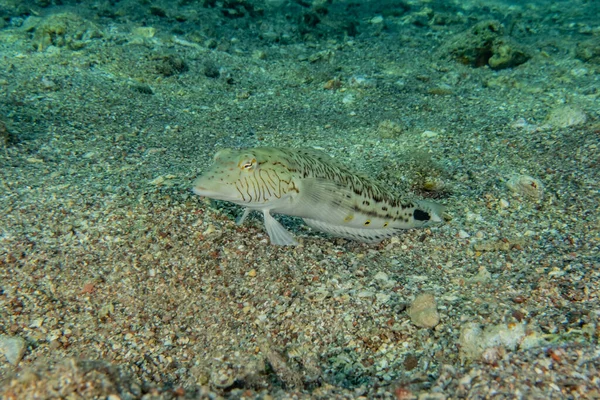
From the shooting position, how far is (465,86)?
26.6 feet

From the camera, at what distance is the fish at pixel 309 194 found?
3189 mm

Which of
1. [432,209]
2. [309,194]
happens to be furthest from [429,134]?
[309,194]

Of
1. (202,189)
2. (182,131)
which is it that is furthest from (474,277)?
(182,131)

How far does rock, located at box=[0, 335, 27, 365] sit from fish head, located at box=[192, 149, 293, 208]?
1595 mm

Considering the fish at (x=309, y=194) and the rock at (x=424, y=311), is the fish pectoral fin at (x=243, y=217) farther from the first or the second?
the rock at (x=424, y=311)

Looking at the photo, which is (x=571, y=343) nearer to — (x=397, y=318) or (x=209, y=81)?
(x=397, y=318)

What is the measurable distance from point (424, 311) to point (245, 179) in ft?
5.51

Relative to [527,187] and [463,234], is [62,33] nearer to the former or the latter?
[463,234]

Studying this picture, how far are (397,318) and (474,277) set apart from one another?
2.90 ft

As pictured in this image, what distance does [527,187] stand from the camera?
178 inches

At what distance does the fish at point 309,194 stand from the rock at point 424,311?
0.98m

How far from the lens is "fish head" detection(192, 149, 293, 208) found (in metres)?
3.06

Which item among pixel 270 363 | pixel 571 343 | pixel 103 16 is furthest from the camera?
pixel 103 16

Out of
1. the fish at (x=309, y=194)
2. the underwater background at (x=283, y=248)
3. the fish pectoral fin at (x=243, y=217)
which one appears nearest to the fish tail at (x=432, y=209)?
the fish at (x=309, y=194)
